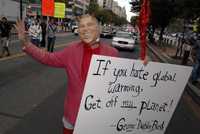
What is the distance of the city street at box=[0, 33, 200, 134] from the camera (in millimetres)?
7086

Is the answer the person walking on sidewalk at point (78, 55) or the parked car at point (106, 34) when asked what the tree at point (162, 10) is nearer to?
the parked car at point (106, 34)

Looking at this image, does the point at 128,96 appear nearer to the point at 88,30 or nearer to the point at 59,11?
the point at 88,30

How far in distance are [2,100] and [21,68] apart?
6.10 metres

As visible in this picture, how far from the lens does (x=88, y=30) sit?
144 inches

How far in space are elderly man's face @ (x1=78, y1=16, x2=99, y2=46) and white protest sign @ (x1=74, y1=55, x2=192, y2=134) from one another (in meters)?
0.20

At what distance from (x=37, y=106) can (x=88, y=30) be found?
523 cm

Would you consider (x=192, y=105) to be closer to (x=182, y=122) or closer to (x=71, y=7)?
(x=182, y=122)

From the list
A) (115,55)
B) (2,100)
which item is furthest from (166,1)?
(115,55)

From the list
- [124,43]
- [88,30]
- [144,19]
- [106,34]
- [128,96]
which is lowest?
[106,34]

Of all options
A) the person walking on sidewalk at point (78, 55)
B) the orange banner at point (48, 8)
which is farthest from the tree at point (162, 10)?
the person walking on sidewalk at point (78, 55)

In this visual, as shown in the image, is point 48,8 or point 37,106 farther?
point 48,8

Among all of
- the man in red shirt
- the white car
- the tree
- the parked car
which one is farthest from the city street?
the parked car

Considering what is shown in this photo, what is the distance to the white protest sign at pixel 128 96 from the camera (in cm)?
360

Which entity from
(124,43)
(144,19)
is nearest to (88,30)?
(144,19)
